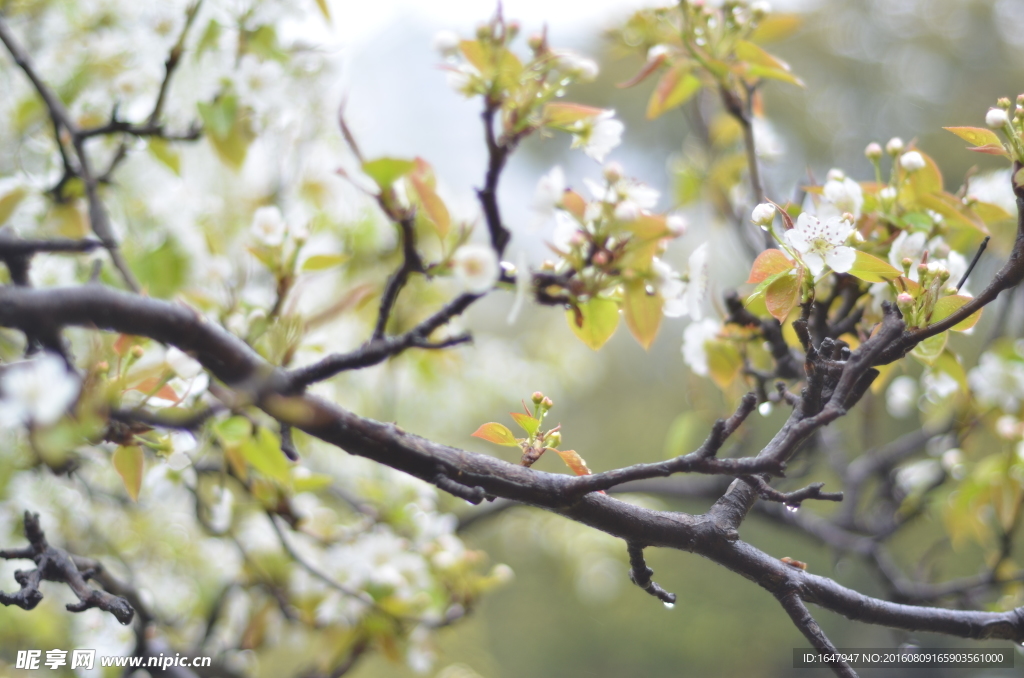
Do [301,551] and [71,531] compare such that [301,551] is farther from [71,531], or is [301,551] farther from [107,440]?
[107,440]

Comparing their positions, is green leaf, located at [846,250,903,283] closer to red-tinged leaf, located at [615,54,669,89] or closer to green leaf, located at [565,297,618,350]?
green leaf, located at [565,297,618,350]

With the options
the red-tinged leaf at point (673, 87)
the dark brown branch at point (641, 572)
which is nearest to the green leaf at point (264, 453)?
the dark brown branch at point (641, 572)

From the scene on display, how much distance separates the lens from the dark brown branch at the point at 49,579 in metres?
0.41

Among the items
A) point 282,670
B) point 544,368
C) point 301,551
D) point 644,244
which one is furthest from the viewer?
point 282,670

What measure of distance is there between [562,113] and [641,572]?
0.27 meters

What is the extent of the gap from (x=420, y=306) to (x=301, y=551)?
1.42ft

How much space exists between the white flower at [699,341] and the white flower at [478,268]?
313 mm

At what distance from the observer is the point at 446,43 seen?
1.29 ft

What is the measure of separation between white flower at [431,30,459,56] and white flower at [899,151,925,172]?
35 cm

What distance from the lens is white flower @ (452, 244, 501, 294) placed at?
1.04ft

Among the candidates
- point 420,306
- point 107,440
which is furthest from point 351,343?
point 107,440

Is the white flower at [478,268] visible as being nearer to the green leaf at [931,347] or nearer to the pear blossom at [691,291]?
the pear blossom at [691,291]

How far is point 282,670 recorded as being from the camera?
6.55ft

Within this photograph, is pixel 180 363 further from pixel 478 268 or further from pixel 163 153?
pixel 163 153
